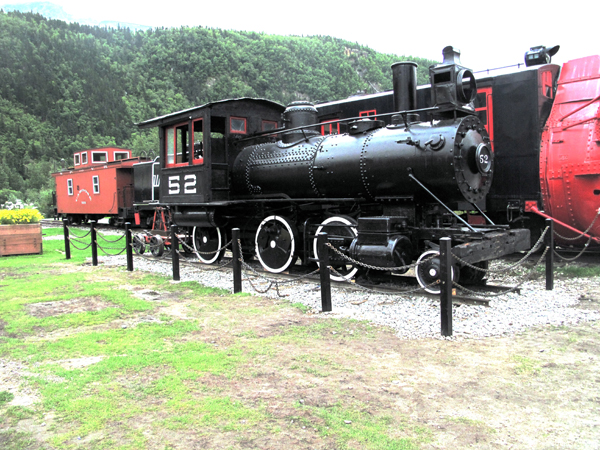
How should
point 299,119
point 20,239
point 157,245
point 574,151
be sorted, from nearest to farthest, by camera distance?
→ point 574,151
point 299,119
point 157,245
point 20,239

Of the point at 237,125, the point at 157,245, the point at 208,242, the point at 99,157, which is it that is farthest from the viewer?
the point at 99,157

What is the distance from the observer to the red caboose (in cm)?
2078

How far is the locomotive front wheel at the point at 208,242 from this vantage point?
10156 mm

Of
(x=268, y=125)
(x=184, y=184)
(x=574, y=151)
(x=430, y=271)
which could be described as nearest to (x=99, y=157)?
(x=184, y=184)

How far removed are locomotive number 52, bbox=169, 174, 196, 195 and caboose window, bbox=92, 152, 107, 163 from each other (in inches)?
677

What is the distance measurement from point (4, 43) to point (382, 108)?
101767 millimetres

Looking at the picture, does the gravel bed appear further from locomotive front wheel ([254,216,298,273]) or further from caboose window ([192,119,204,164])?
caboose window ([192,119,204,164])

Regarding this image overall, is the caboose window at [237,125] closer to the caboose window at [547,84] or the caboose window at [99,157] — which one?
the caboose window at [547,84]

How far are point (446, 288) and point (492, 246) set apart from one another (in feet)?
5.20

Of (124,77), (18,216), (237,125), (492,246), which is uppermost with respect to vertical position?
(124,77)

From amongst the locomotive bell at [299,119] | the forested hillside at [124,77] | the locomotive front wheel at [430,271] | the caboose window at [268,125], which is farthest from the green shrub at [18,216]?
the forested hillside at [124,77]

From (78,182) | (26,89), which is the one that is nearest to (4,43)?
(26,89)

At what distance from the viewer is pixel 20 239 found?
12.5m

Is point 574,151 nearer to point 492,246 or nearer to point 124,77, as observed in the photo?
point 492,246
